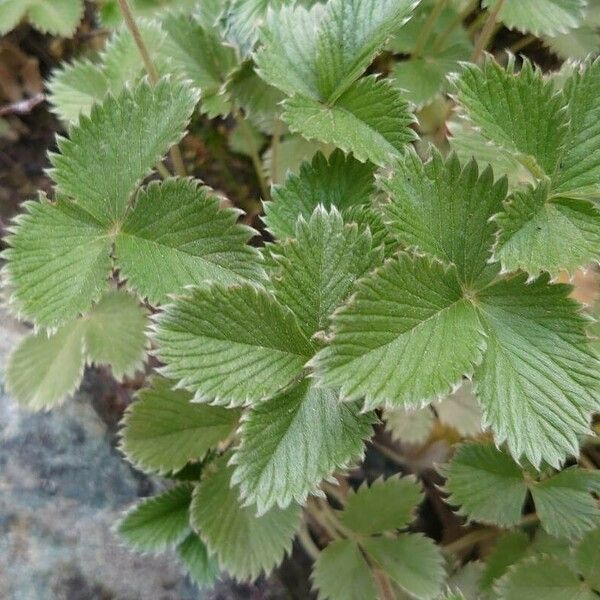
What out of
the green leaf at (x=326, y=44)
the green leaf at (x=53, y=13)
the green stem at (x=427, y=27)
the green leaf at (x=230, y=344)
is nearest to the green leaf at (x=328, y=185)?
the green leaf at (x=326, y=44)

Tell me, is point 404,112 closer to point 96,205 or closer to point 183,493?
point 96,205

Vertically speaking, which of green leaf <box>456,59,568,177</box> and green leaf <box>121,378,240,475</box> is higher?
green leaf <box>456,59,568,177</box>

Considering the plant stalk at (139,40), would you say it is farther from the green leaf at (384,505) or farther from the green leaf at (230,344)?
the green leaf at (384,505)

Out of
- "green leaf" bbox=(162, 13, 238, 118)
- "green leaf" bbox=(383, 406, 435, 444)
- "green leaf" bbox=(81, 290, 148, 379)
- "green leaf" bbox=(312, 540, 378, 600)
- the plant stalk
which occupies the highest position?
the plant stalk

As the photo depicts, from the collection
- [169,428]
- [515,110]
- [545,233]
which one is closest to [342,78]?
[515,110]

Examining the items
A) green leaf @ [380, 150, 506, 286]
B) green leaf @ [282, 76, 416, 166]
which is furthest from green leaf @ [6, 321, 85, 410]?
green leaf @ [380, 150, 506, 286]

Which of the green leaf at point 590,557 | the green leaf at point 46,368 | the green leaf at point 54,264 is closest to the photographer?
the green leaf at point 54,264

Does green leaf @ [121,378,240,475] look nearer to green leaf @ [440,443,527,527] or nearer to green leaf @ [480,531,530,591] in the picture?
green leaf @ [440,443,527,527]
